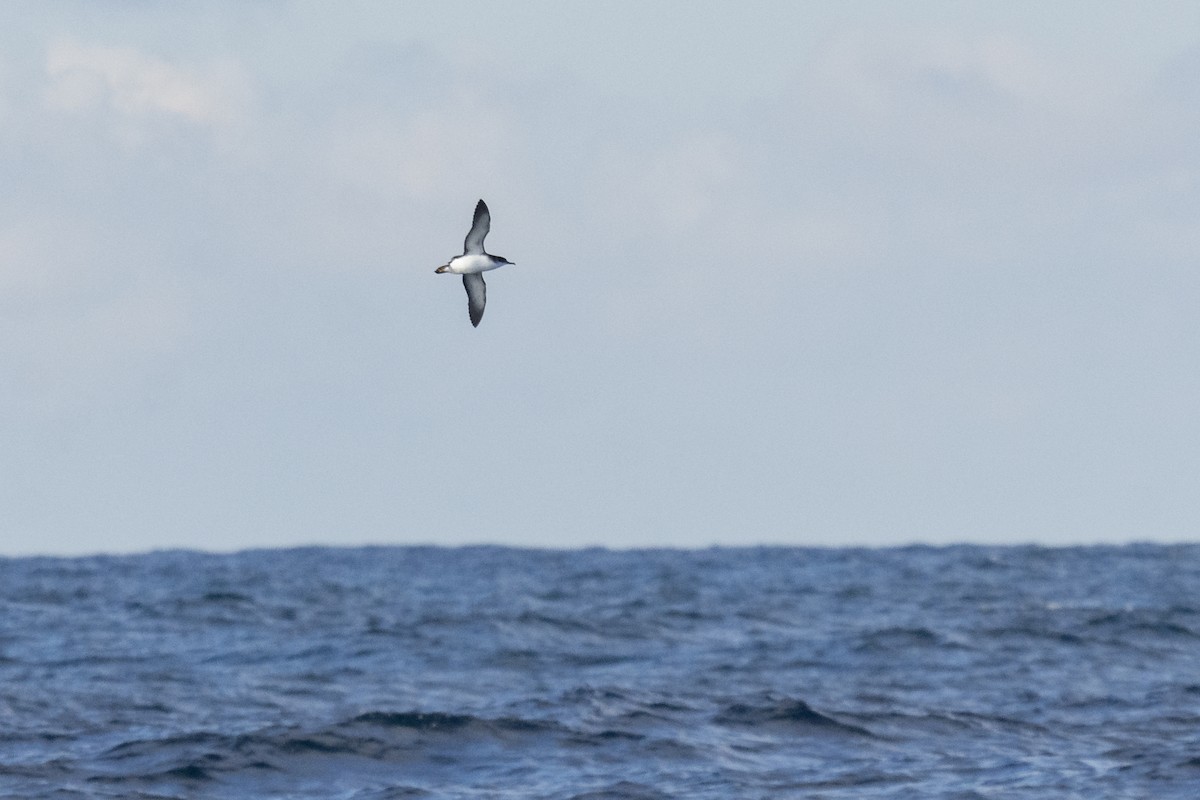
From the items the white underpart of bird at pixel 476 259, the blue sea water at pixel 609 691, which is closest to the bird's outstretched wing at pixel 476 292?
the white underpart of bird at pixel 476 259

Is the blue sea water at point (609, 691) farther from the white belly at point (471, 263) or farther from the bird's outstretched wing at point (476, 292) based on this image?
the white belly at point (471, 263)

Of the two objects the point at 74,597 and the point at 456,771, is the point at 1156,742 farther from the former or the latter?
the point at 74,597

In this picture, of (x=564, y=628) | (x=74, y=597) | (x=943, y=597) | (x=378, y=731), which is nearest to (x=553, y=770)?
(x=378, y=731)

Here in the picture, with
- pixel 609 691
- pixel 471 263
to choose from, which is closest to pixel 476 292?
pixel 471 263

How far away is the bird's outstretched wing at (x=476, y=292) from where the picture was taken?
15.3 metres

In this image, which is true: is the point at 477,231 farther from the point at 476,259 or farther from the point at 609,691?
the point at 609,691

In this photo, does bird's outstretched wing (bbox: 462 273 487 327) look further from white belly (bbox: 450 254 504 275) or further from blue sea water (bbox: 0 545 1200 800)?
blue sea water (bbox: 0 545 1200 800)

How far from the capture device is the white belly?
15.0 metres

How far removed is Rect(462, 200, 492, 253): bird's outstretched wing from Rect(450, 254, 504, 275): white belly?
0.09 metres

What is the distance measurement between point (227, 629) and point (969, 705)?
50.2ft

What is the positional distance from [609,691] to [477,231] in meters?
8.38

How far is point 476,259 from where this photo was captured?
1508 centimetres

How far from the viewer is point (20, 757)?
57.6ft

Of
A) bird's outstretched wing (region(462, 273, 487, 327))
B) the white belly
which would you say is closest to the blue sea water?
bird's outstretched wing (region(462, 273, 487, 327))
